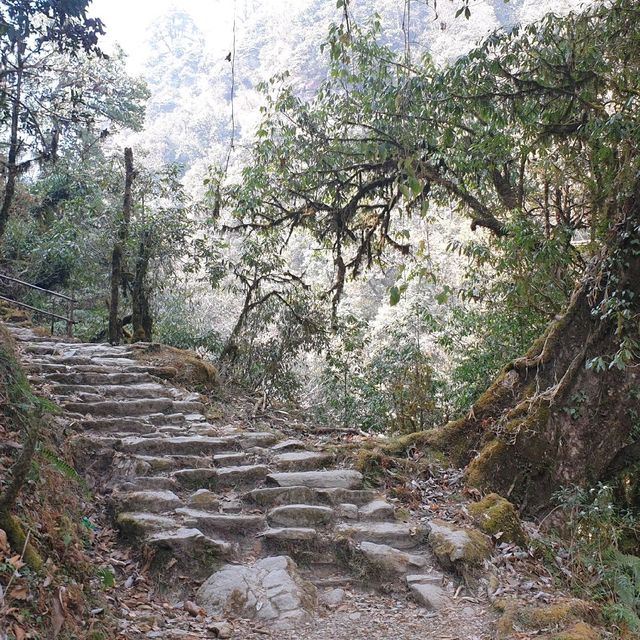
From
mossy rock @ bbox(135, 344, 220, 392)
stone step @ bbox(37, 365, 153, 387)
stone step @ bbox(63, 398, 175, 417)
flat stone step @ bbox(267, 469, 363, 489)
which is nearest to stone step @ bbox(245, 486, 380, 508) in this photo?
Result: flat stone step @ bbox(267, 469, 363, 489)

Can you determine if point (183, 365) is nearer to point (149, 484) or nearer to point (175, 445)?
point (175, 445)

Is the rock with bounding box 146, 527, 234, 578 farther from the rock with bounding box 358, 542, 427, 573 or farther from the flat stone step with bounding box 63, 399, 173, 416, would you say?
the flat stone step with bounding box 63, 399, 173, 416

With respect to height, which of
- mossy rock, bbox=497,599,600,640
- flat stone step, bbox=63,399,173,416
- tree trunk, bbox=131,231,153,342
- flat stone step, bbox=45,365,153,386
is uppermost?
tree trunk, bbox=131,231,153,342

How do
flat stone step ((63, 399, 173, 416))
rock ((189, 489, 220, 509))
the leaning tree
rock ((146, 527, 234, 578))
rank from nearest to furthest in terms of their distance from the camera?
1. rock ((146, 527, 234, 578))
2. rock ((189, 489, 220, 509))
3. the leaning tree
4. flat stone step ((63, 399, 173, 416))

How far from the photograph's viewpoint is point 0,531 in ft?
9.12

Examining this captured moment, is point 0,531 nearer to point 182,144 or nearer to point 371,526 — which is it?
point 371,526

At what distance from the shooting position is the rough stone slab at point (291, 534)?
4.63 m

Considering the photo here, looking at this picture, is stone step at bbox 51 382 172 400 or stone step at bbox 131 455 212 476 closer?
stone step at bbox 131 455 212 476

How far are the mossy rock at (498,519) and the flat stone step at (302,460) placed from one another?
1.47 meters

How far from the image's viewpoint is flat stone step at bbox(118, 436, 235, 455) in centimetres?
564

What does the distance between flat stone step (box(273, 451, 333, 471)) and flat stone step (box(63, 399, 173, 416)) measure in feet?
5.17

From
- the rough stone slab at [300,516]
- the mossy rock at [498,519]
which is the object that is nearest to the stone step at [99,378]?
the rough stone slab at [300,516]

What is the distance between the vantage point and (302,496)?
5.22 metres

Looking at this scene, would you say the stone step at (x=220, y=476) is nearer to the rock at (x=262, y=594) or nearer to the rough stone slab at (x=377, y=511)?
the rough stone slab at (x=377, y=511)
